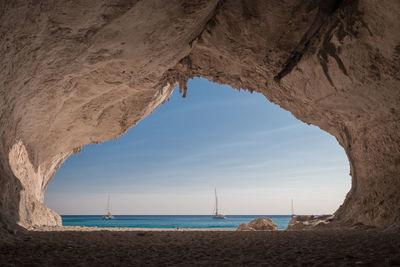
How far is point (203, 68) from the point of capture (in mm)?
11547

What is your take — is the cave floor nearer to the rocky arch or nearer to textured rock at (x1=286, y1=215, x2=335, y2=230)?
the rocky arch

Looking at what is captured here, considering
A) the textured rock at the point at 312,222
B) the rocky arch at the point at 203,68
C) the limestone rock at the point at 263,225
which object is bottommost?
the limestone rock at the point at 263,225

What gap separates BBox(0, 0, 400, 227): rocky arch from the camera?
18.8ft

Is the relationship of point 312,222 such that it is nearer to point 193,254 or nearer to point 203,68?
point 203,68

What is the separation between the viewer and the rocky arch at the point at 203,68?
5738 mm

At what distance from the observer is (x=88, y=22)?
5684mm

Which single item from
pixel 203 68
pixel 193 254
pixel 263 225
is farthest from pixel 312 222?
pixel 193 254

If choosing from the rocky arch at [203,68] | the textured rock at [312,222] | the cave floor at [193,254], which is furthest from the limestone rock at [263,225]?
the cave floor at [193,254]

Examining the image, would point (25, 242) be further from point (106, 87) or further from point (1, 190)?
point (106, 87)

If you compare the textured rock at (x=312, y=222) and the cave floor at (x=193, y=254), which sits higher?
the cave floor at (x=193, y=254)

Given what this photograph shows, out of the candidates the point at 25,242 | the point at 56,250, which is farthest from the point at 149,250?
the point at 25,242

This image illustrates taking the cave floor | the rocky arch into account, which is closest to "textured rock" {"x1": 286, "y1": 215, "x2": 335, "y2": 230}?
the rocky arch

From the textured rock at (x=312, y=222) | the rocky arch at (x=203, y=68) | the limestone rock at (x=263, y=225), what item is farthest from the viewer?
the limestone rock at (x=263, y=225)

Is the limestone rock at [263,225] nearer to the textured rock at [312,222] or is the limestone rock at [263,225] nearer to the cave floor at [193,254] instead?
the textured rock at [312,222]
